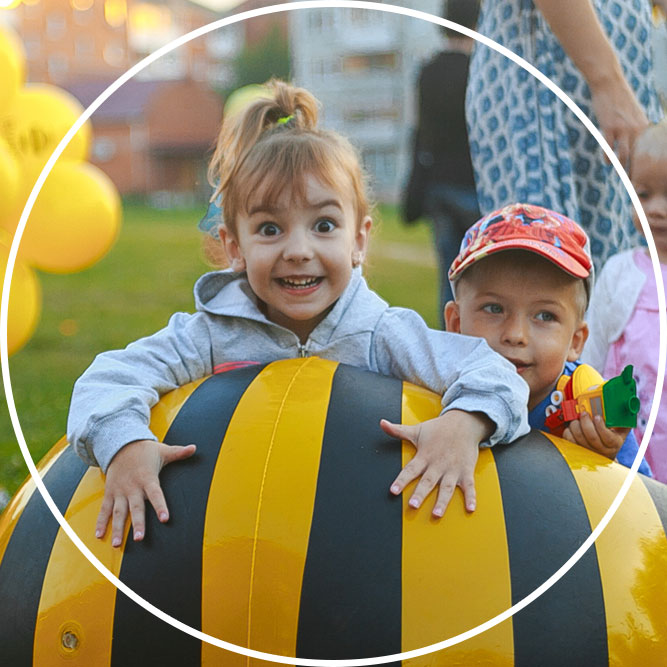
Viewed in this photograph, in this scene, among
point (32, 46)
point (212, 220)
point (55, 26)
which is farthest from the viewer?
point (55, 26)

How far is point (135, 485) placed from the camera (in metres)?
1.92

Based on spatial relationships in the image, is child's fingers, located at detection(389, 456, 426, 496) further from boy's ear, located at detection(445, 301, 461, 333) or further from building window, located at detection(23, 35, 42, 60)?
building window, located at detection(23, 35, 42, 60)

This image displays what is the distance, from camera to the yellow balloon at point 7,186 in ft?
15.5

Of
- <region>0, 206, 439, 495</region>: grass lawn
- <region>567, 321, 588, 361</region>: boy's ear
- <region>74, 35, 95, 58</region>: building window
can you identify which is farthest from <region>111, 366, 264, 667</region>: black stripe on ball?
<region>74, 35, 95, 58</region>: building window

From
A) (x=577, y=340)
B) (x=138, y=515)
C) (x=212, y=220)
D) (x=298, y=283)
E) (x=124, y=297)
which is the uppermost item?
(x=124, y=297)

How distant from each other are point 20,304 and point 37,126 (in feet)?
3.19

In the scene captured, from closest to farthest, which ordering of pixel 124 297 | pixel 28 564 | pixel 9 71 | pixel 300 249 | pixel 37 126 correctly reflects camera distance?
1. pixel 28 564
2. pixel 300 249
3. pixel 9 71
4. pixel 37 126
5. pixel 124 297

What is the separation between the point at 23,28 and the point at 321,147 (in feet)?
16.2

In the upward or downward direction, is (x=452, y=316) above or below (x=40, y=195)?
below

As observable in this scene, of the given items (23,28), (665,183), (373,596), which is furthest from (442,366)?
(23,28)

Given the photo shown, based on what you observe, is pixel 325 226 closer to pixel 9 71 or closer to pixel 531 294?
pixel 531 294

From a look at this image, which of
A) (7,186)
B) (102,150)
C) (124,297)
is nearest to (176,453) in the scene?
(7,186)

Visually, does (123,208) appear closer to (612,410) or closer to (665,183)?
(665,183)

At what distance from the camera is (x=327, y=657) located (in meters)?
1.75
